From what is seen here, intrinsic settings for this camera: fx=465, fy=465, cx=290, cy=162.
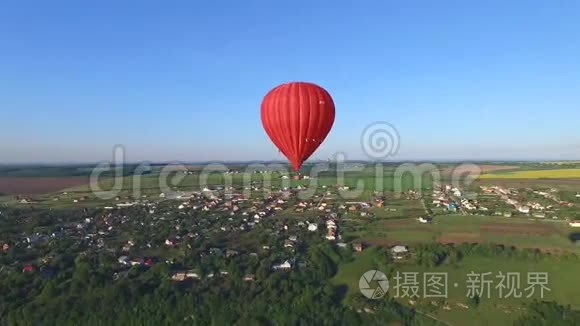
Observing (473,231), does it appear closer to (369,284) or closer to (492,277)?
(492,277)

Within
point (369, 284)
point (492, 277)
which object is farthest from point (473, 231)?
point (369, 284)

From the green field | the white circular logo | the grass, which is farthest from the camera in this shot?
the grass

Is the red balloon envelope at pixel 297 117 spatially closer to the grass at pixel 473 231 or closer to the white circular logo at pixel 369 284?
the white circular logo at pixel 369 284

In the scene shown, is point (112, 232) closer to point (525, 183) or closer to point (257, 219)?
point (257, 219)

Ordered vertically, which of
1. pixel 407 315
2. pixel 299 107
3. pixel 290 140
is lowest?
pixel 407 315

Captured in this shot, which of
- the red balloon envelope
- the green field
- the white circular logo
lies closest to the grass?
the green field

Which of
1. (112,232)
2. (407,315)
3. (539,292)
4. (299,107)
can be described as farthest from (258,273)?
(112,232)

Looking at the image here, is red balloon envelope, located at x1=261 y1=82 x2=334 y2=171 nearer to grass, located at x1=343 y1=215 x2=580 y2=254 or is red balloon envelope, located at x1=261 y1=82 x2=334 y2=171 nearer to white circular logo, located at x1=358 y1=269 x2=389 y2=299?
white circular logo, located at x1=358 y1=269 x2=389 y2=299
